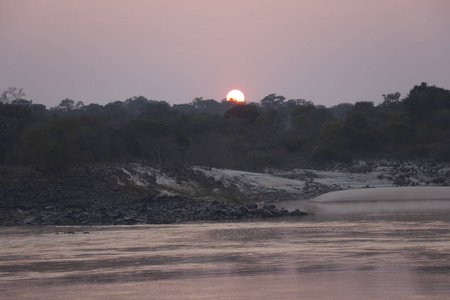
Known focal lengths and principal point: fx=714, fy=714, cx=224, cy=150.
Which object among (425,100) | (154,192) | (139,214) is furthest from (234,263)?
(425,100)

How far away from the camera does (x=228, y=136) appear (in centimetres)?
10969

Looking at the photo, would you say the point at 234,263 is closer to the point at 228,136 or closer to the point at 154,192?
the point at 154,192

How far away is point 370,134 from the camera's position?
102 metres

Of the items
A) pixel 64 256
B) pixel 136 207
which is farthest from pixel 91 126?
pixel 64 256

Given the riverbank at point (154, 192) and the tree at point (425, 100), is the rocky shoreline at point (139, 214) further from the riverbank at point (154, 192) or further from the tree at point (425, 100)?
the tree at point (425, 100)

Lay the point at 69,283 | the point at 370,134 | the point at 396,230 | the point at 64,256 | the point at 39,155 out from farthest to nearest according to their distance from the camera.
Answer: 1. the point at 370,134
2. the point at 39,155
3. the point at 396,230
4. the point at 64,256
5. the point at 69,283

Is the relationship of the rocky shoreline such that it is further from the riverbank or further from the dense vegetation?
the dense vegetation

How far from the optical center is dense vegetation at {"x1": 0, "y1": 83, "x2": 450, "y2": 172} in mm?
62312

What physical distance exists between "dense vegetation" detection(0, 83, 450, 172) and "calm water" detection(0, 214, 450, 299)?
90.3 feet

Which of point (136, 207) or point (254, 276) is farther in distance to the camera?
point (136, 207)

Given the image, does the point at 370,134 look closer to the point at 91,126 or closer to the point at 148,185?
the point at 91,126

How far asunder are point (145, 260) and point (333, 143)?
274 ft

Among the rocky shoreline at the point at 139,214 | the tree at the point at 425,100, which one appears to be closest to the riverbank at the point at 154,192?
→ the rocky shoreline at the point at 139,214

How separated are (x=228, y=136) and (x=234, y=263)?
294 feet
